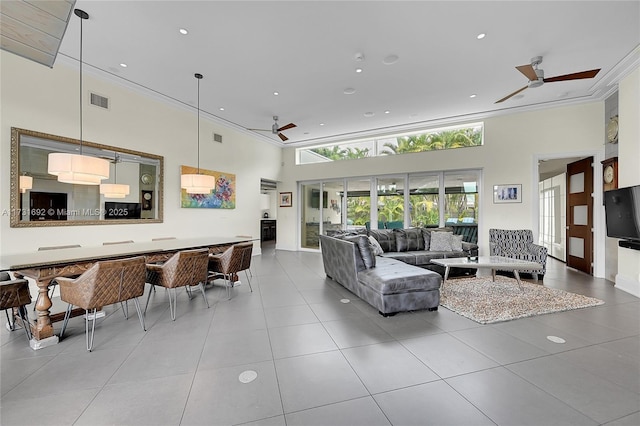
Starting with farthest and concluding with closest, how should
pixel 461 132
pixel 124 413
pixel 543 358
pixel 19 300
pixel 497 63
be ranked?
1. pixel 461 132
2. pixel 497 63
3. pixel 19 300
4. pixel 543 358
5. pixel 124 413

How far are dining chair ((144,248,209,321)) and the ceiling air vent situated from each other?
10.8 feet

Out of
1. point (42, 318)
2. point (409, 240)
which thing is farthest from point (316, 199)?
point (42, 318)

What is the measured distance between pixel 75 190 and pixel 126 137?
1.31 m

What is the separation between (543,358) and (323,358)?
1.93 metres

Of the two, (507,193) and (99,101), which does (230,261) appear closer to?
(99,101)

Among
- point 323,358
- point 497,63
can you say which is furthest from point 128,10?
point 497,63

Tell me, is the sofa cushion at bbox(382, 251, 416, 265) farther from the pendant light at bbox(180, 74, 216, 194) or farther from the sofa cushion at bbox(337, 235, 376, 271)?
the pendant light at bbox(180, 74, 216, 194)

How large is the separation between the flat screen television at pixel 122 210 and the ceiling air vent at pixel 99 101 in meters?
1.71

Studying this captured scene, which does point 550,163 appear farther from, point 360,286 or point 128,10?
point 128,10

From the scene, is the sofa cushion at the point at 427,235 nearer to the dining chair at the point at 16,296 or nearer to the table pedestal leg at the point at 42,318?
the table pedestal leg at the point at 42,318

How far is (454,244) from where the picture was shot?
5.81 metres

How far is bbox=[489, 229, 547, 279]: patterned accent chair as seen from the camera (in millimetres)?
5531

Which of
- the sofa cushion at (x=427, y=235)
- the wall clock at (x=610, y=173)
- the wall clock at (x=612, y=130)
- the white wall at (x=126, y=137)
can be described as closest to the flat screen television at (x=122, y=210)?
the white wall at (x=126, y=137)

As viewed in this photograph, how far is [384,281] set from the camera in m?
3.34
